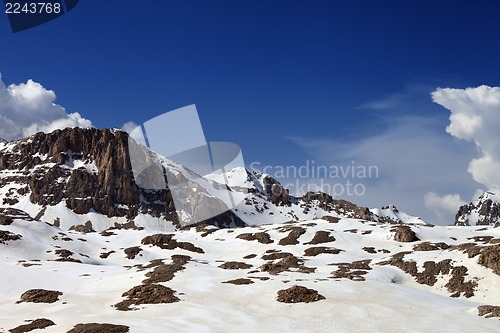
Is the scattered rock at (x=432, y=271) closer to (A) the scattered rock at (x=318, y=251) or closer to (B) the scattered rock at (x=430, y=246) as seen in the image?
(B) the scattered rock at (x=430, y=246)

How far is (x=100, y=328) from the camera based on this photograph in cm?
3272

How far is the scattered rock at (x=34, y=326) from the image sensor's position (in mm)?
34062

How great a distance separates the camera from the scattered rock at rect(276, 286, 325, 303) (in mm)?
43125

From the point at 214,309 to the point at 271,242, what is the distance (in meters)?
84.9

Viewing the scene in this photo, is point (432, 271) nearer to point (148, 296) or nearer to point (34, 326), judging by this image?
point (148, 296)

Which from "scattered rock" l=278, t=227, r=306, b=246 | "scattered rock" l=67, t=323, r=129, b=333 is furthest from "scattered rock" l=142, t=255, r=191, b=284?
"scattered rock" l=278, t=227, r=306, b=246

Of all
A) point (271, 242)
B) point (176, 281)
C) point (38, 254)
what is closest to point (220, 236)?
point (271, 242)

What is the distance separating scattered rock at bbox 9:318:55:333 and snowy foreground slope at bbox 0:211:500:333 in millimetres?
739

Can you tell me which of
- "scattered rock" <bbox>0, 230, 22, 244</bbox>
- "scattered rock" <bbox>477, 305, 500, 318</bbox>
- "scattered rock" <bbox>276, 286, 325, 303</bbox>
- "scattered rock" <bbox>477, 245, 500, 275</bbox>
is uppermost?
"scattered rock" <bbox>0, 230, 22, 244</bbox>

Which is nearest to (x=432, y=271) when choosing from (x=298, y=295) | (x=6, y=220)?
(x=298, y=295)

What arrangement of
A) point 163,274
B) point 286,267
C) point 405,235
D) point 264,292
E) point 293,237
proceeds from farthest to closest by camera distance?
point 293,237 → point 405,235 → point 286,267 → point 163,274 → point 264,292

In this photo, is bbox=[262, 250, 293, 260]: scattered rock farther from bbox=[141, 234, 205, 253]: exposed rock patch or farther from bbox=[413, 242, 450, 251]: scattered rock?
bbox=[413, 242, 450, 251]: scattered rock

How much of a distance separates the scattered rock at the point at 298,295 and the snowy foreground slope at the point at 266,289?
0.12 meters

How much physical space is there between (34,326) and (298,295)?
24.4 meters
